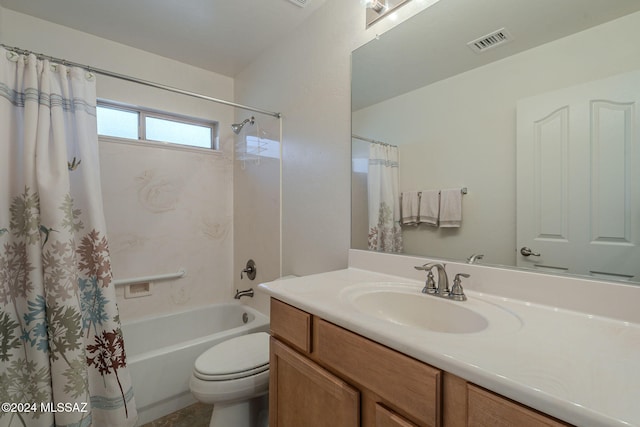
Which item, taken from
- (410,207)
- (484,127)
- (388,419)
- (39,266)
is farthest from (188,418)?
(484,127)

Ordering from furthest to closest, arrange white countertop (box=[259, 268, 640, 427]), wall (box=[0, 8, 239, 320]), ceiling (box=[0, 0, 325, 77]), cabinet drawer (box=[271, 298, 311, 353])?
1. wall (box=[0, 8, 239, 320])
2. ceiling (box=[0, 0, 325, 77])
3. cabinet drawer (box=[271, 298, 311, 353])
4. white countertop (box=[259, 268, 640, 427])

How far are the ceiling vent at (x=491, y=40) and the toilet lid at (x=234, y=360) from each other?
64.4 inches

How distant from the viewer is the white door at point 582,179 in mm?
741

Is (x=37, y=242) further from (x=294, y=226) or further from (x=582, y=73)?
(x=582, y=73)

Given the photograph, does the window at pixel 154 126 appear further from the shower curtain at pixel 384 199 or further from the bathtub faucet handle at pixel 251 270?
the shower curtain at pixel 384 199

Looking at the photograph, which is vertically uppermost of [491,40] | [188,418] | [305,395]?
[491,40]

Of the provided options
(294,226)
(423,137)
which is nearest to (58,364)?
(294,226)

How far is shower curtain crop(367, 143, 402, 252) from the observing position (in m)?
1.30

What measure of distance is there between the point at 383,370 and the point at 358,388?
13 centimetres

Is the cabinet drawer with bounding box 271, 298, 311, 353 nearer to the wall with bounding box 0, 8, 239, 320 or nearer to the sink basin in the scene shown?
the sink basin

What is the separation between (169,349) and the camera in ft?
5.12

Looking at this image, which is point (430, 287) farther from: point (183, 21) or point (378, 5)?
point (183, 21)

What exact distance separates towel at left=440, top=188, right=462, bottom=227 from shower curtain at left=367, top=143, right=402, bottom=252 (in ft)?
0.69

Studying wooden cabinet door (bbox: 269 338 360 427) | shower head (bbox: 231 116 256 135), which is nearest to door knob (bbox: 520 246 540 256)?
wooden cabinet door (bbox: 269 338 360 427)
